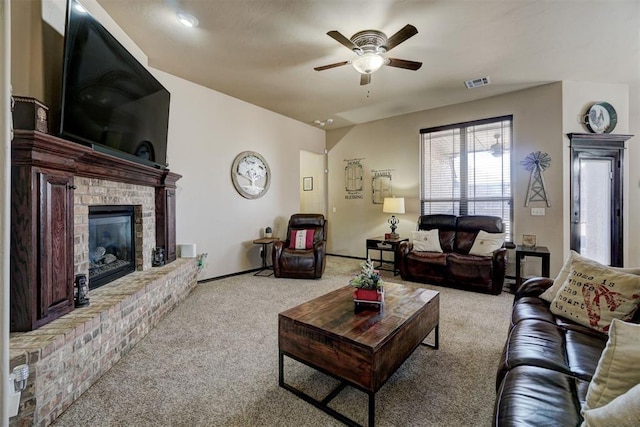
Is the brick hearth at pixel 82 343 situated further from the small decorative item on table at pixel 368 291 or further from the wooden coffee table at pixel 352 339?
Result: the small decorative item on table at pixel 368 291

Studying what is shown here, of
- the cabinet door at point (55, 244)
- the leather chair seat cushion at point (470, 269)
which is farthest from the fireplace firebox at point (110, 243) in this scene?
the leather chair seat cushion at point (470, 269)

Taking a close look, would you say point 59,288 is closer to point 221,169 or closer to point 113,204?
point 113,204

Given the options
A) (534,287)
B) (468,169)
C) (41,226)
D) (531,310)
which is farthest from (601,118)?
(41,226)

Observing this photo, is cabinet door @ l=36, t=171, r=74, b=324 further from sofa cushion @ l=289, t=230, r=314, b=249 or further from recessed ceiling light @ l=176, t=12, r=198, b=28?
sofa cushion @ l=289, t=230, r=314, b=249

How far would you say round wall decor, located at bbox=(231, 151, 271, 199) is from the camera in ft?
16.0

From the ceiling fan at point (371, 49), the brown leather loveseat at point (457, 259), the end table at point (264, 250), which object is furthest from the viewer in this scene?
the end table at point (264, 250)

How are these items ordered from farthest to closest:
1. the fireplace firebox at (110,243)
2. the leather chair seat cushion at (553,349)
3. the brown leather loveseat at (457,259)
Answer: the brown leather loveseat at (457,259), the fireplace firebox at (110,243), the leather chair seat cushion at (553,349)

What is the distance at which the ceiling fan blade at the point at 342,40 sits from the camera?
248 cm

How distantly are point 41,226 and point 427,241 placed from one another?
14.7 feet

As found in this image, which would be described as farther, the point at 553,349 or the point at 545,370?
the point at 553,349

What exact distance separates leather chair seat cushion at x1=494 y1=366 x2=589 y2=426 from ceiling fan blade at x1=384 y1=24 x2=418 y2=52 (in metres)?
2.44

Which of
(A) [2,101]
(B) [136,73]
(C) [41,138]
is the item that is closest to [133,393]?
(C) [41,138]

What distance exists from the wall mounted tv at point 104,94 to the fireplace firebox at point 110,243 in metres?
0.58

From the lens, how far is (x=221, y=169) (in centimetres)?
466
